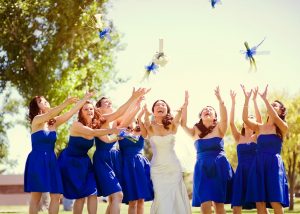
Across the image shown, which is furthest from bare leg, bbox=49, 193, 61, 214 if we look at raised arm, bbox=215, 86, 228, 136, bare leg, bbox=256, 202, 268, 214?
bare leg, bbox=256, 202, 268, 214

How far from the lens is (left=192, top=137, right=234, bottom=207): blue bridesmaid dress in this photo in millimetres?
11102

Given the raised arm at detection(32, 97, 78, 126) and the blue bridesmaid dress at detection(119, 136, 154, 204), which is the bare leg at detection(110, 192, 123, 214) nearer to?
the blue bridesmaid dress at detection(119, 136, 154, 204)

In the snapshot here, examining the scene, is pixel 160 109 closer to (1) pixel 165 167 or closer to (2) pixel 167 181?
(1) pixel 165 167

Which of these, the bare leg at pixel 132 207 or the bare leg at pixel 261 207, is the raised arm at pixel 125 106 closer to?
the bare leg at pixel 132 207

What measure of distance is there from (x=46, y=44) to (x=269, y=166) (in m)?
18.4

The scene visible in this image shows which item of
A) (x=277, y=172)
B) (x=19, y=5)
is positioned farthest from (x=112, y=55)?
(x=277, y=172)

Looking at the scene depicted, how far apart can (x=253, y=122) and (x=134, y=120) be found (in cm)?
254

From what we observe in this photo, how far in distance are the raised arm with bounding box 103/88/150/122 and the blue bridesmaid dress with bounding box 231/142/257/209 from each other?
2391mm

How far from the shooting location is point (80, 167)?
1060 cm

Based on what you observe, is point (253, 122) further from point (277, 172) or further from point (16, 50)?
point (16, 50)

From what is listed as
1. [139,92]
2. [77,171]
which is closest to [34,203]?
[77,171]

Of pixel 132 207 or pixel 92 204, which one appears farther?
pixel 132 207

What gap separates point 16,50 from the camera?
26766 millimetres

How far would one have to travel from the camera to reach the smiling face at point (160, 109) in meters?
11.1
